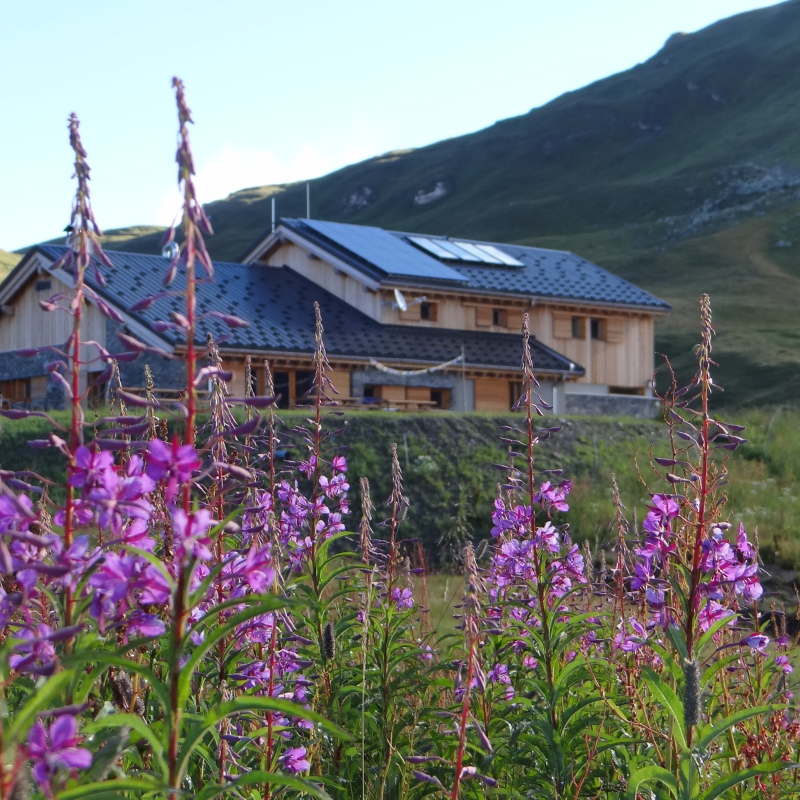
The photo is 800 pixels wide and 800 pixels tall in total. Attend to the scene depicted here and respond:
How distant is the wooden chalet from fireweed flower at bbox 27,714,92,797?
2309cm

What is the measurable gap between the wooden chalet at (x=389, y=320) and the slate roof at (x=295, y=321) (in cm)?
6

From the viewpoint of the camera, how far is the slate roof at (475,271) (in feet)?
101

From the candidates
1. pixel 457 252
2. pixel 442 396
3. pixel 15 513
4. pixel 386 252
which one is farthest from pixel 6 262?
pixel 15 513

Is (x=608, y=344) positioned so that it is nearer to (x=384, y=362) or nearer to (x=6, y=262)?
(x=384, y=362)

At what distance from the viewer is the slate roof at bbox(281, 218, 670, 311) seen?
30.9 m

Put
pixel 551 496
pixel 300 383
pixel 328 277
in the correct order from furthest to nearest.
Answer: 1. pixel 328 277
2. pixel 300 383
3. pixel 551 496

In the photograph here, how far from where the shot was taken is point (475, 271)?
3356 centimetres

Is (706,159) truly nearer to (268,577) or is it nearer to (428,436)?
(428,436)

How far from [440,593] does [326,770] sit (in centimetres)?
937

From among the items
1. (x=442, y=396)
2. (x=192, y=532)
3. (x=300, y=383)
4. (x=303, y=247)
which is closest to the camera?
(x=192, y=532)

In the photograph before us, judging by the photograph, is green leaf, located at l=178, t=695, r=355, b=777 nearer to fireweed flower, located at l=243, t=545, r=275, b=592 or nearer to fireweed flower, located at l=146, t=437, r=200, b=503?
fireweed flower, located at l=243, t=545, r=275, b=592

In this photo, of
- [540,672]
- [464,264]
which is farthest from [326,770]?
[464,264]

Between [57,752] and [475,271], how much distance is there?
3229 centimetres

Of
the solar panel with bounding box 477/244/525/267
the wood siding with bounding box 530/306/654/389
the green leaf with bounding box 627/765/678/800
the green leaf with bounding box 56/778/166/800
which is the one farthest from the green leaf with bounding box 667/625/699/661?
the solar panel with bounding box 477/244/525/267
